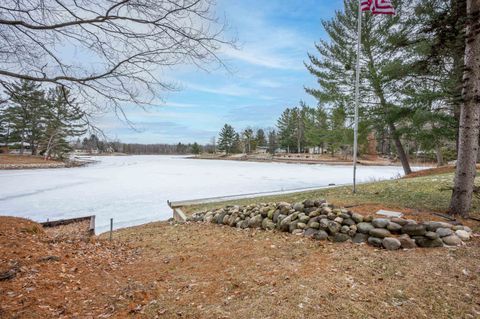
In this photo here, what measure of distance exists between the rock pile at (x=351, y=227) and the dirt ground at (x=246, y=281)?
17 centimetres

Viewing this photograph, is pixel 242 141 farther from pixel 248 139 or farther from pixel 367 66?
pixel 367 66

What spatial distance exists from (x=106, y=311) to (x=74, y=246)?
2384 millimetres

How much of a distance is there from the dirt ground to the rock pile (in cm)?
17

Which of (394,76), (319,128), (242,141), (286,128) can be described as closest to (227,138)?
(242,141)

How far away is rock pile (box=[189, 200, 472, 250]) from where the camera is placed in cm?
343

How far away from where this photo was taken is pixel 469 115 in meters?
4.16

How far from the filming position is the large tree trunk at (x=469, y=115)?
408 cm

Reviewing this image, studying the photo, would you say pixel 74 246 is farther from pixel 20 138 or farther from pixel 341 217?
pixel 20 138

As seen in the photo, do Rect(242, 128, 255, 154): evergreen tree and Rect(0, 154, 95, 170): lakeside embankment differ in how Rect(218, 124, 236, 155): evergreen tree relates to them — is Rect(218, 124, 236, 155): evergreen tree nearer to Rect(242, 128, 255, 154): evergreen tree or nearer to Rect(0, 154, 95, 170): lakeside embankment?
Rect(242, 128, 255, 154): evergreen tree

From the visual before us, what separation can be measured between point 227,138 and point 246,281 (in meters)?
54.9

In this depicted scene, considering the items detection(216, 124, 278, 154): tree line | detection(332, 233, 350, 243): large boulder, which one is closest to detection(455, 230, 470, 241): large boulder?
detection(332, 233, 350, 243): large boulder

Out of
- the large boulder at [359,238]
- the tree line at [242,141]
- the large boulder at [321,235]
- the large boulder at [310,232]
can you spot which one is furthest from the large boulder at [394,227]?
the tree line at [242,141]

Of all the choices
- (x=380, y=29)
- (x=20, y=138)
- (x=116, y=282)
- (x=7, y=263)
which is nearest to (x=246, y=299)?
(x=116, y=282)

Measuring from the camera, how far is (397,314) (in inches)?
82.3
